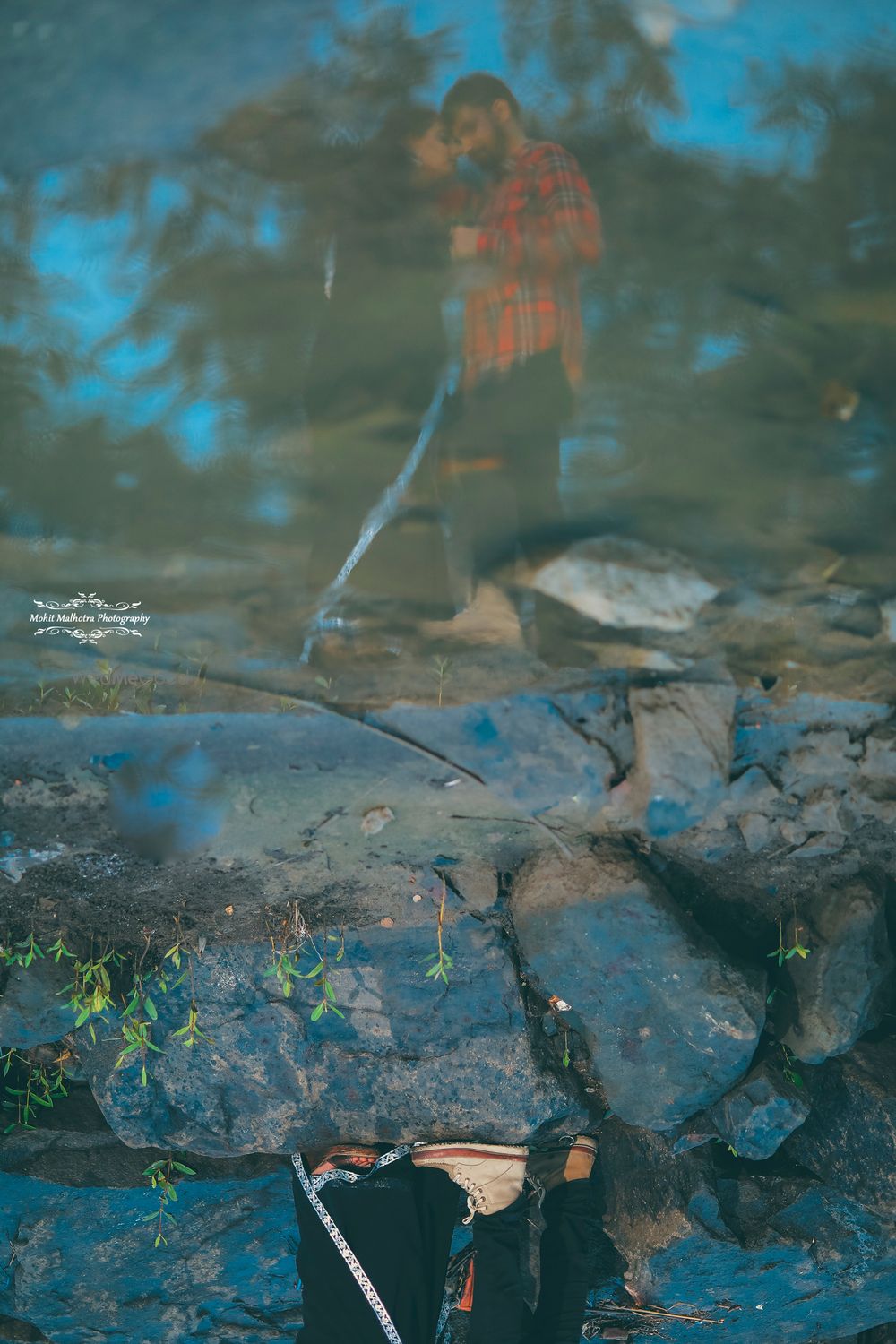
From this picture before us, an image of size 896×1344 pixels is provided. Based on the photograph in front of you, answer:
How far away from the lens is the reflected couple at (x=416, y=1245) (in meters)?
3.23

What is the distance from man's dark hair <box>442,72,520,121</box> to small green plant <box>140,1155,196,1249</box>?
3540 mm

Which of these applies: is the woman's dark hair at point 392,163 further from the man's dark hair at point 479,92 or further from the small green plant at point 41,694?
the small green plant at point 41,694

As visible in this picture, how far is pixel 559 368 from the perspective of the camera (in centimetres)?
212

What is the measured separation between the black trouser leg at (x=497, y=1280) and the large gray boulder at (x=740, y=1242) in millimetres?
394

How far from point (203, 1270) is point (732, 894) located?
2548 millimetres

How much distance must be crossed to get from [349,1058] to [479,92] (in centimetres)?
287

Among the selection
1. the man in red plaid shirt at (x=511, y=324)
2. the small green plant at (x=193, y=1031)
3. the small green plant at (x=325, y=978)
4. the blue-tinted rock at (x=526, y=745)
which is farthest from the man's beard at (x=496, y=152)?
the small green plant at (x=193, y=1031)

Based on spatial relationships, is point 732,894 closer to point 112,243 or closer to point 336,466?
point 336,466

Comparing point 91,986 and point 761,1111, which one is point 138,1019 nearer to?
point 91,986

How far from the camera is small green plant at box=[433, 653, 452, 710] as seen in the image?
253 cm

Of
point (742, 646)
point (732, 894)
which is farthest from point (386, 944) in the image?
point (742, 646)

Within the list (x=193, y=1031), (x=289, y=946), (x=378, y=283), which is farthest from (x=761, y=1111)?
(x=378, y=283)

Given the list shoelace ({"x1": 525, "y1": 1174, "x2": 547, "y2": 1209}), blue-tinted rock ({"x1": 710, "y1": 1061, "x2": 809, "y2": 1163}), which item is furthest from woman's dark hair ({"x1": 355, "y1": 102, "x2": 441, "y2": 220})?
shoelace ({"x1": 525, "y1": 1174, "x2": 547, "y2": 1209})

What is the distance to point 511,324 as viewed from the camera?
207cm
